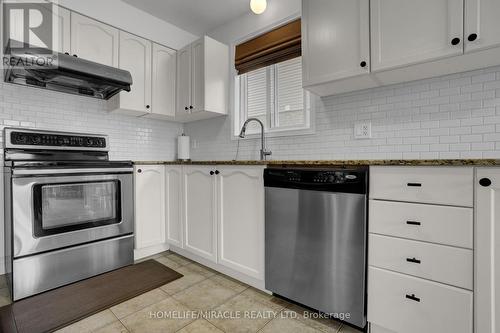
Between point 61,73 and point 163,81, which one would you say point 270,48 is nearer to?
point 163,81

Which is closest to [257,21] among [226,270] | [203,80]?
[203,80]

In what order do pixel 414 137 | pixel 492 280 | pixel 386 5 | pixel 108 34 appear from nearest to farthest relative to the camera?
pixel 492 280 → pixel 386 5 → pixel 414 137 → pixel 108 34

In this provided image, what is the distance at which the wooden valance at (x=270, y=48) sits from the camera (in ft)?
7.27

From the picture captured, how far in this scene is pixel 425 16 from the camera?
51.9 inches

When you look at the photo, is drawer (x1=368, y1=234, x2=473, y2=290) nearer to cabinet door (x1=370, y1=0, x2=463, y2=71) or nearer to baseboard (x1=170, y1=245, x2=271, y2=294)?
baseboard (x1=170, y1=245, x2=271, y2=294)

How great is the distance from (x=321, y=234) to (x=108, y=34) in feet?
8.73

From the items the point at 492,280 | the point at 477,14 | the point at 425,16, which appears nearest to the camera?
the point at 492,280

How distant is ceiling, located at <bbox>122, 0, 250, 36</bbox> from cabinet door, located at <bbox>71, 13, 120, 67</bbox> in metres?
0.46

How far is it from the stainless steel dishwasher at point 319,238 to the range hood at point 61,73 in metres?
1.65

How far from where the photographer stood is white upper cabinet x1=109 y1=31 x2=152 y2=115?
250cm

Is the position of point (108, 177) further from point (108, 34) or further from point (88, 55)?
point (108, 34)

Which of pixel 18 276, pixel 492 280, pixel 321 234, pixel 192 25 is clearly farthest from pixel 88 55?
pixel 492 280

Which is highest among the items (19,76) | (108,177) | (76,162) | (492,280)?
(19,76)

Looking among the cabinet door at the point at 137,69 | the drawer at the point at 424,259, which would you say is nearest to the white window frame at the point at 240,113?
the cabinet door at the point at 137,69
